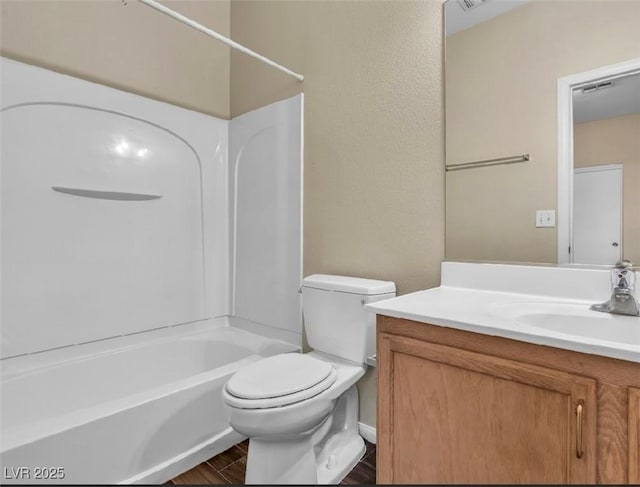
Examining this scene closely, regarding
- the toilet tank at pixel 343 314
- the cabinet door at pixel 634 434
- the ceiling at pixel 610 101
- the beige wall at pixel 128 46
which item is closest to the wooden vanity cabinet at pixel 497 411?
the cabinet door at pixel 634 434

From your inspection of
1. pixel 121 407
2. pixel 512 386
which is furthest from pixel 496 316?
pixel 121 407

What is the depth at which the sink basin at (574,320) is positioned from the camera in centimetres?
97

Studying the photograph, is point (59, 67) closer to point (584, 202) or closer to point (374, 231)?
point (374, 231)

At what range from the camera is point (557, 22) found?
4.07ft

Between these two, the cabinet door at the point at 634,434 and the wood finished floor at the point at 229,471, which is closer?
the cabinet door at the point at 634,434

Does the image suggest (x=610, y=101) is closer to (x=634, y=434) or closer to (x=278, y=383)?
(x=634, y=434)

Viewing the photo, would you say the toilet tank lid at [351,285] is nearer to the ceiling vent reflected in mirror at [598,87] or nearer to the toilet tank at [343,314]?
the toilet tank at [343,314]

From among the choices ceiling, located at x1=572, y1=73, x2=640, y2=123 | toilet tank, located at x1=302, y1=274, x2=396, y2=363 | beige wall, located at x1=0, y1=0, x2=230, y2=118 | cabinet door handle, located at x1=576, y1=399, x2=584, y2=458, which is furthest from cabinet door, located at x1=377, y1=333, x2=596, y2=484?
beige wall, located at x1=0, y1=0, x2=230, y2=118

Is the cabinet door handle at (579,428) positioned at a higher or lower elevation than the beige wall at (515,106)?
lower

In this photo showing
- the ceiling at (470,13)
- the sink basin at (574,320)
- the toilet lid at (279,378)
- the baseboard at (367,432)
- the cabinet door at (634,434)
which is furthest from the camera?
the baseboard at (367,432)

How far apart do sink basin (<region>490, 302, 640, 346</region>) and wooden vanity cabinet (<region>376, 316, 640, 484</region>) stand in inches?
6.9

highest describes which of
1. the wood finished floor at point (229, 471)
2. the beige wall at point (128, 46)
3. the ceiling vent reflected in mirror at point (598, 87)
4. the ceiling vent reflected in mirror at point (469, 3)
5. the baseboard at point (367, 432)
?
the beige wall at point (128, 46)

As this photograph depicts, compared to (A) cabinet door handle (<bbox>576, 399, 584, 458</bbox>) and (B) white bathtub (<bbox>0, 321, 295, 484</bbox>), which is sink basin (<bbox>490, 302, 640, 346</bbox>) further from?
(B) white bathtub (<bbox>0, 321, 295, 484</bbox>)

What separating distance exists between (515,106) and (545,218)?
0.45 metres
